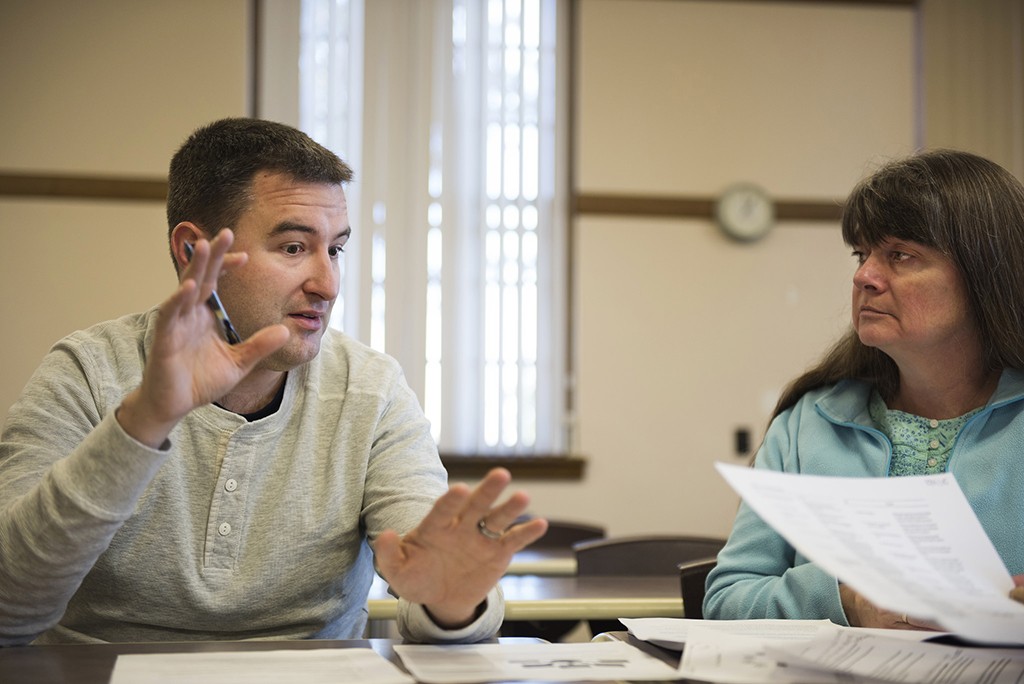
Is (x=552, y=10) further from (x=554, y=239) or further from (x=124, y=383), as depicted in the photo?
(x=124, y=383)

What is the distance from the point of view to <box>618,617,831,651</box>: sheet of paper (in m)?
1.28

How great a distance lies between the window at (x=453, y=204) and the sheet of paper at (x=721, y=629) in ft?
12.3

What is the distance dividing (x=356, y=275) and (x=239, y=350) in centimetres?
387

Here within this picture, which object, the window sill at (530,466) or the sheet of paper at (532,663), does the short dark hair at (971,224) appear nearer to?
the sheet of paper at (532,663)

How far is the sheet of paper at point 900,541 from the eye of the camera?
39.3 inches

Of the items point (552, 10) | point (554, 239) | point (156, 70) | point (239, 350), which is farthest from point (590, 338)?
point (239, 350)

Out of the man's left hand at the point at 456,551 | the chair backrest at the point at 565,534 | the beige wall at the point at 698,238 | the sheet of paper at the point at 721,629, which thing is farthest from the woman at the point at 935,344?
the beige wall at the point at 698,238

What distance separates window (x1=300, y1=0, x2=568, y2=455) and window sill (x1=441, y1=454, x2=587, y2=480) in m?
0.05

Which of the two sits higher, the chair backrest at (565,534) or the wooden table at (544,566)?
the wooden table at (544,566)

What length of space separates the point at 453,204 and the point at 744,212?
4.91 feet

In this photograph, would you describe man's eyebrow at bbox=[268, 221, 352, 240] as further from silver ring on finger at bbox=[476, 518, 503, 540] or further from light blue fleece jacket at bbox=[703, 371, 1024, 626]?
light blue fleece jacket at bbox=[703, 371, 1024, 626]

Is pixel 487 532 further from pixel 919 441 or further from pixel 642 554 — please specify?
pixel 642 554

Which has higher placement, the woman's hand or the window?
the window

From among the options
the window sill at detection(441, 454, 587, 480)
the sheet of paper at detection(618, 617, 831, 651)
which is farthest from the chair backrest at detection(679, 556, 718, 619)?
the window sill at detection(441, 454, 587, 480)
